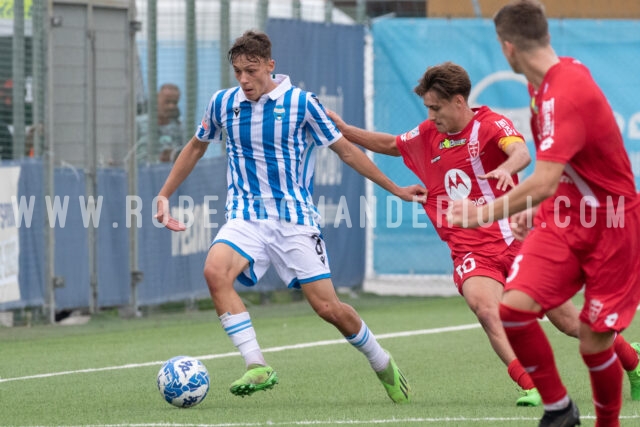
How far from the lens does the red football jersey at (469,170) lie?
7766mm

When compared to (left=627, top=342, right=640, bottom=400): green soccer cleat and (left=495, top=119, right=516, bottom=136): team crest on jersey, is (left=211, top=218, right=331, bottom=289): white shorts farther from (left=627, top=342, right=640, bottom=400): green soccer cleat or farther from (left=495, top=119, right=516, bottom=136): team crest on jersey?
(left=627, top=342, right=640, bottom=400): green soccer cleat

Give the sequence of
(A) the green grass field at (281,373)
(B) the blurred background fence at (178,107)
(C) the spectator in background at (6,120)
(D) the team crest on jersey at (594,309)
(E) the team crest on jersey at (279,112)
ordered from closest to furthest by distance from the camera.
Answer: (D) the team crest on jersey at (594,309)
(A) the green grass field at (281,373)
(E) the team crest on jersey at (279,112)
(C) the spectator in background at (6,120)
(B) the blurred background fence at (178,107)

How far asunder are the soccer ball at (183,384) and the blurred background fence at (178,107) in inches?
209

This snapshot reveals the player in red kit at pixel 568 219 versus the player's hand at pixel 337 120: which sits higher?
the player's hand at pixel 337 120

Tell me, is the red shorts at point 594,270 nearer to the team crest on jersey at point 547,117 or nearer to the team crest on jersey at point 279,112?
the team crest on jersey at point 547,117

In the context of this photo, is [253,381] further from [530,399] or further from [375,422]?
[530,399]

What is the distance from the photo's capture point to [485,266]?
7.70 meters

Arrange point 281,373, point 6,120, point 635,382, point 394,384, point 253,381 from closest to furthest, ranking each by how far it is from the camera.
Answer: point 253,381
point 635,382
point 394,384
point 281,373
point 6,120

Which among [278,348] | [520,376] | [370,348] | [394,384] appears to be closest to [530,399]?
[520,376]

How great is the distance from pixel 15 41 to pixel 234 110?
528 cm

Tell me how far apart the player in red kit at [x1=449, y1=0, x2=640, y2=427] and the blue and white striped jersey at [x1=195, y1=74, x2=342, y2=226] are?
93.1 inches

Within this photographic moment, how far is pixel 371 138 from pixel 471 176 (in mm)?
845

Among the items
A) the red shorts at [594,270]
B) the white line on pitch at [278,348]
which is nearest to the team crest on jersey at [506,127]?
the red shorts at [594,270]

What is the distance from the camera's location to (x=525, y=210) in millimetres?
5836
